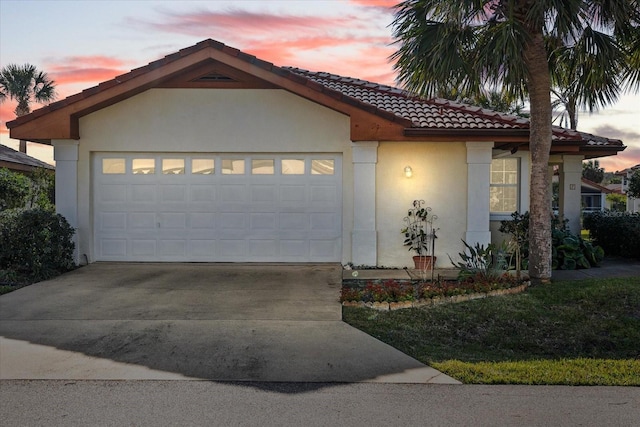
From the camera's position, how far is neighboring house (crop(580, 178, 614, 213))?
4501 centimetres

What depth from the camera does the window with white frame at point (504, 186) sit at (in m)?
12.9

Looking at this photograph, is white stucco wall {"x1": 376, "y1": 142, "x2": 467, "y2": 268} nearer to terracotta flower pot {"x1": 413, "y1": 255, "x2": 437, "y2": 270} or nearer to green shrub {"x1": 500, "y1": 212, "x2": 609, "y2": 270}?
terracotta flower pot {"x1": 413, "y1": 255, "x2": 437, "y2": 270}

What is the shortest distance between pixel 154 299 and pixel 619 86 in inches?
374

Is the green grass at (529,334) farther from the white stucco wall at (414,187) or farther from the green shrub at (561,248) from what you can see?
the white stucco wall at (414,187)

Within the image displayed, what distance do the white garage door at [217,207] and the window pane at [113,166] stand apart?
0.02 meters

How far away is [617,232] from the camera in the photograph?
549 inches

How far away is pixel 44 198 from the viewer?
17.5m

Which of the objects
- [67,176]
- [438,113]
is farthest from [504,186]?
[67,176]

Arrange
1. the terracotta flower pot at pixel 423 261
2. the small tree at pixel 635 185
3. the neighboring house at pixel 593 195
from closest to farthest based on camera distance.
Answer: the terracotta flower pot at pixel 423 261, the small tree at pixel 635 185, the neighboring house at pixel 593 195

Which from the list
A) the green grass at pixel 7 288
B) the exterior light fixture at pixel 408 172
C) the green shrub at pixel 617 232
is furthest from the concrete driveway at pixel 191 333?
the green shrub at pixel 617 232

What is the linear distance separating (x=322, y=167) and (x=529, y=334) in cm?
612

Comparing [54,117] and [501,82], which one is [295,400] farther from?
[54,117]

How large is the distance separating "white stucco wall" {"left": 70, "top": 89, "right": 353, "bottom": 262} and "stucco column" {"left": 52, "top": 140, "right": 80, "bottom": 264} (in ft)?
0.41

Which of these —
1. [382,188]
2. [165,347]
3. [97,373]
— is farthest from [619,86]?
[97,373]
